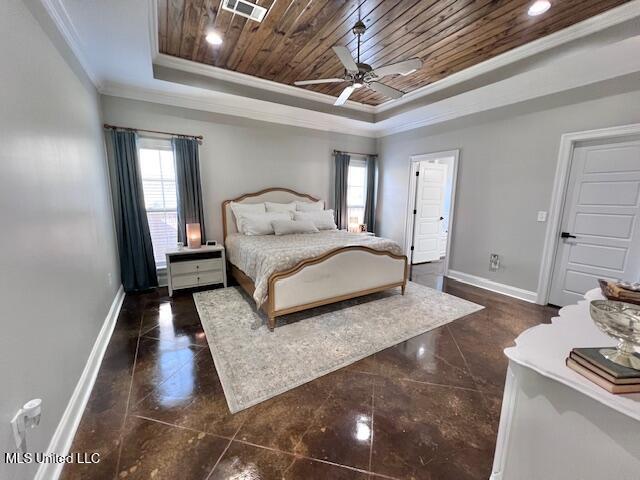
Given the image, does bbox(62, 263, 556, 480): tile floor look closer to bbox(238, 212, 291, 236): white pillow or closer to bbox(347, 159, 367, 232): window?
bbox(238, 212, 291, 236): white pillow

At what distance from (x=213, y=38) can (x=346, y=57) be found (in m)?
1.46

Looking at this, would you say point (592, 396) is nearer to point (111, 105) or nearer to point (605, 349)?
point (605, 349)

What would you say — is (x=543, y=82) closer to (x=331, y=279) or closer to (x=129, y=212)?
(x=331, y=279)

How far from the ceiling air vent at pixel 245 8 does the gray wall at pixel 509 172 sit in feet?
10.6

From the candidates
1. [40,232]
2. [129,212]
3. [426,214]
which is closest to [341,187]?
[426,214]

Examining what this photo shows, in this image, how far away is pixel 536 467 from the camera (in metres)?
0.96

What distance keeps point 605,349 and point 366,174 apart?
5109mm

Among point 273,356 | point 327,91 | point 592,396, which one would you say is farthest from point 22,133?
point 327,91

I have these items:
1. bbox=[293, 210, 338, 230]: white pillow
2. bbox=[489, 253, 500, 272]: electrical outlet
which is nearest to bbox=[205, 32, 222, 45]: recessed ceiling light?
bbox=[293, 210, 338, 230]: white pillow

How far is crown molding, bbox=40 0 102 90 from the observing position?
5.93ft

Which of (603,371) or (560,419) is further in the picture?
(560,419)

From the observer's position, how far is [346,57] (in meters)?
2.34

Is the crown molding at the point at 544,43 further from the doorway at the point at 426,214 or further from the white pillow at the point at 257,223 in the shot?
the white pillow at the point at 257,223

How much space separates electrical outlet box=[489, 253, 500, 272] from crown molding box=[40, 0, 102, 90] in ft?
16.6
